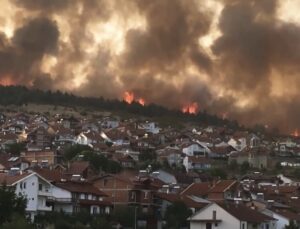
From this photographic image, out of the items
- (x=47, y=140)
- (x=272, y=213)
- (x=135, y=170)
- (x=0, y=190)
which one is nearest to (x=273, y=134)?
(x=47, y=140)

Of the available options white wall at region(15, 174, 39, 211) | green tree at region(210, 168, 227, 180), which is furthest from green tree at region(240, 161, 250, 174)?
white wall at region(15, 174, 39, 211)

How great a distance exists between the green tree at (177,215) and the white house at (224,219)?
1.59 metres

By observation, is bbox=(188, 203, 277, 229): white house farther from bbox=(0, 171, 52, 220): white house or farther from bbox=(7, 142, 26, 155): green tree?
bbox=(7, 142, 26, 155): green tree

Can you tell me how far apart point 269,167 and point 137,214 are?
166 feet

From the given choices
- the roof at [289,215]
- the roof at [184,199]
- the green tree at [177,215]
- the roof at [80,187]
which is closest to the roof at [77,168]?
the roof at [80,187]

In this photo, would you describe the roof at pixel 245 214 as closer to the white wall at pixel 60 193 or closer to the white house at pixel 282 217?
the white house at pixel 282 217

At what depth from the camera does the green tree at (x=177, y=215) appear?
195ft

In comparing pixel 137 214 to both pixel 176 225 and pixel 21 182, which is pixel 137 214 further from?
pixel 21 182

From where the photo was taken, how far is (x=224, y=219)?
56875mm

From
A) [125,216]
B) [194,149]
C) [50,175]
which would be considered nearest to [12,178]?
[50,175]

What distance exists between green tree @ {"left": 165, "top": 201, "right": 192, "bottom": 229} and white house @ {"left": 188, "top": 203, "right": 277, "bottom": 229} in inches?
62.8

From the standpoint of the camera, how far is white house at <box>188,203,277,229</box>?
56.4 m

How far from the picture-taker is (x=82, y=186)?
196ft

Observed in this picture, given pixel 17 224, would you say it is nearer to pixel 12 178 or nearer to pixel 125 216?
pixel 12 178
